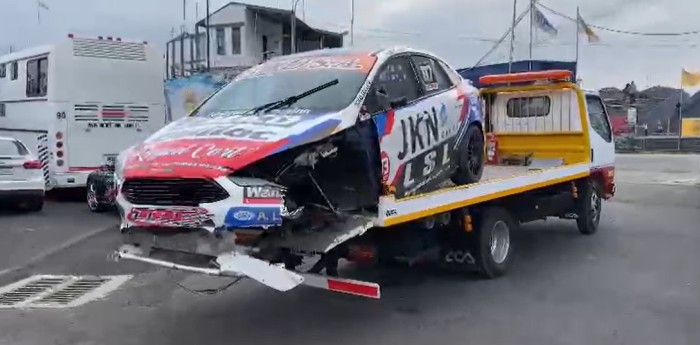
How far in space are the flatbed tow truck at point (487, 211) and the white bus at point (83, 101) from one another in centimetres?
816

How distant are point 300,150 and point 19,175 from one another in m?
9.94


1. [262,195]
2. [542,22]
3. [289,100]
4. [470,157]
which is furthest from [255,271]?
[542,22]

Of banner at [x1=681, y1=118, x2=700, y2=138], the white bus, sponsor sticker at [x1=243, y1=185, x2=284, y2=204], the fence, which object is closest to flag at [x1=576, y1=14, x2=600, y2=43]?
the fence

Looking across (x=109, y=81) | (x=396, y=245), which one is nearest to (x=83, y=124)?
(x=109, y=81)

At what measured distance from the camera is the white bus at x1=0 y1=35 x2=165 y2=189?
1577 cm

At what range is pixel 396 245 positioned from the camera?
7.19m

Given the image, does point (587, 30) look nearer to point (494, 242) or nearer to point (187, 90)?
point (187, 90)

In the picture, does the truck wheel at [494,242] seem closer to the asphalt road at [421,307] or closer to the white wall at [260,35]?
the asphalt road at [421,307]

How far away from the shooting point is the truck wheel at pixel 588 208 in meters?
11.7

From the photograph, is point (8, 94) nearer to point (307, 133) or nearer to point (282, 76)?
point (282, 76)

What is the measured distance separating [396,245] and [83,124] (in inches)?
425

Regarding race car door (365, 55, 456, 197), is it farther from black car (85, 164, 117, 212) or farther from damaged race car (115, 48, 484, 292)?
black car (85, 164, 117, 212)

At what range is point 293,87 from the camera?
7133mm

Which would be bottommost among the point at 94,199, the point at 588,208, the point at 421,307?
the point at 421,307
